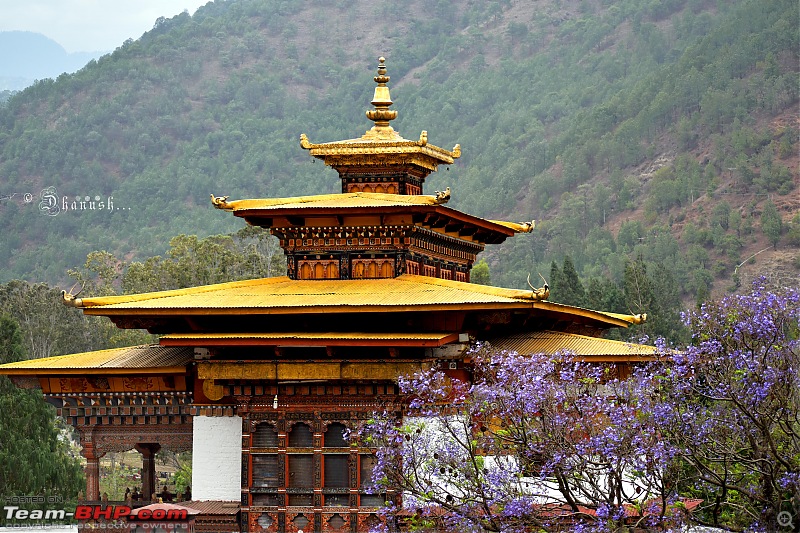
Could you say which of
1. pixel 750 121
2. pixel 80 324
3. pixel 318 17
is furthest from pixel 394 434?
pixel 318 17

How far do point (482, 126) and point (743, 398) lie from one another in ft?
298

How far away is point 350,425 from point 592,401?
5109 mm

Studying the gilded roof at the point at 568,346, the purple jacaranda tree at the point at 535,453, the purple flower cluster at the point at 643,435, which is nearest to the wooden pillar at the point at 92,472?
the purple jacaranda tree at the point at 535,453

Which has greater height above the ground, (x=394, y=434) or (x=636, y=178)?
(x=636, y=178)

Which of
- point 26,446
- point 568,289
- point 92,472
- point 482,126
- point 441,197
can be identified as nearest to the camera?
point 441,197

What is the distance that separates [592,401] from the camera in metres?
18.3

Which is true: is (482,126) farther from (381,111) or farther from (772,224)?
(381,111)

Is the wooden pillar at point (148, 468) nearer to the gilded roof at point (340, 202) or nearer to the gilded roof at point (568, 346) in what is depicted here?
the gilded roof at point (340, 202)

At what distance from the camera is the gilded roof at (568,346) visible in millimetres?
22406

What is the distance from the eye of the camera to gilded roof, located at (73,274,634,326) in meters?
21.8

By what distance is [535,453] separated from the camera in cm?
Result: 1820

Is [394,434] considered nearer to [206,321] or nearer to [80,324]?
[206,321]

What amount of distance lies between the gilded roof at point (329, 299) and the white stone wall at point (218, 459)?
1889 mm

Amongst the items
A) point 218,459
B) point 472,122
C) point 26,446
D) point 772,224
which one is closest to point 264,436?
point 218,459
